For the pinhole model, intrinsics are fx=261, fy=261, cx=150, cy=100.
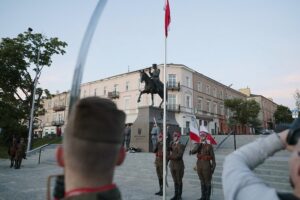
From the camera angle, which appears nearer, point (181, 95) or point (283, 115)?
point (181, 95)

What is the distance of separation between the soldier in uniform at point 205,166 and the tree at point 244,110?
42.7 metres

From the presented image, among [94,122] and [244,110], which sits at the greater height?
[244,110]

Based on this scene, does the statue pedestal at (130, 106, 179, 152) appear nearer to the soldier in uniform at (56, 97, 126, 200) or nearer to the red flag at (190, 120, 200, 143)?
the red flag at (190, 120, 200, 143)

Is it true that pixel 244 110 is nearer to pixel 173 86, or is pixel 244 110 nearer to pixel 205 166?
pixel 173 86

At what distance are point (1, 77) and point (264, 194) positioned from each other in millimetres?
27598

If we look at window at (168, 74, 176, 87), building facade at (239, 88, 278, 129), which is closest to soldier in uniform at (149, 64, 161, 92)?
window at (168, 74, 176, 87)

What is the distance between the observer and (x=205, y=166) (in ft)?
25.3

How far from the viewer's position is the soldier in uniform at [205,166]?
7.34m

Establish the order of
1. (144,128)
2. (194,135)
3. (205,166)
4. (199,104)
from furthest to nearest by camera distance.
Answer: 1. (199,104)
2. (144,128)
3. (194,135)
4. (205,166)

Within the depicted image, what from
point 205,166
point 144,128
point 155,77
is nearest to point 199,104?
point 155,77

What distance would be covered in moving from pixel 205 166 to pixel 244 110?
4320 centimetres

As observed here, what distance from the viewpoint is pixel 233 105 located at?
160 feet

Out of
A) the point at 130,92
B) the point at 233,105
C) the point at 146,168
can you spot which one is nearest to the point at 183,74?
the point at 130,92

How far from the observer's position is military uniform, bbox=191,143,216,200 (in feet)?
24.1
